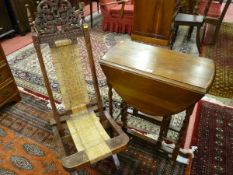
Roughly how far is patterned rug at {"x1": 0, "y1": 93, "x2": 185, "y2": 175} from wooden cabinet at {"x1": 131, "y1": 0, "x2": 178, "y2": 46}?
2.08 m

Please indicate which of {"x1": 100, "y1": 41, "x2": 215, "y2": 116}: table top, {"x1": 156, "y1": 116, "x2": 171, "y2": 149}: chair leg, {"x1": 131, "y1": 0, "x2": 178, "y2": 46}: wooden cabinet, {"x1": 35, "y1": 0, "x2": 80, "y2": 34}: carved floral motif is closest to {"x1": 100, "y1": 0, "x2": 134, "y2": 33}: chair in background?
{"x1": 131, "y1": 0, "x2": 178, "y2": 46}: wooden cabinet

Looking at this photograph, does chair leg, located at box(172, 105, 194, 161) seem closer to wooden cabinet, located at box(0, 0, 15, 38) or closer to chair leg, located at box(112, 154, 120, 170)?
chair leg, located at box(112, 154, 120, 170)

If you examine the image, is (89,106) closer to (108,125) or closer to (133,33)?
(108,125)

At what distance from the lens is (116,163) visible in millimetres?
1717

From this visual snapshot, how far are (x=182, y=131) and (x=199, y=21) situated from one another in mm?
2165

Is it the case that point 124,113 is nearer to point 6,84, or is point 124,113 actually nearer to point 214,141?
point 214,141

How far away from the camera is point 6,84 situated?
2143 millimetres

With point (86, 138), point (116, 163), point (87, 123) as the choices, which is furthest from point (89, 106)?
point (116, 163)

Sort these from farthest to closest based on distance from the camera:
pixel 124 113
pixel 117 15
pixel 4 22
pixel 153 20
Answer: pixel 117 15, pixel 4 22, pixel 153 20, pixel 124 113

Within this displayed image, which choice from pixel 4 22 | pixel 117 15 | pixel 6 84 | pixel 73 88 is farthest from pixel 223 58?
pixel 4 22

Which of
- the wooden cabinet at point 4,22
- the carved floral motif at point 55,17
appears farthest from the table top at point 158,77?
the wooden cabinet at point 4,22

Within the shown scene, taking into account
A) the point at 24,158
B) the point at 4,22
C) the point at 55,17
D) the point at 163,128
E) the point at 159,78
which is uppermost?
the point at 55,17

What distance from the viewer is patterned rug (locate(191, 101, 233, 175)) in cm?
173

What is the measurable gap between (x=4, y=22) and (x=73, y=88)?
2.72 m
